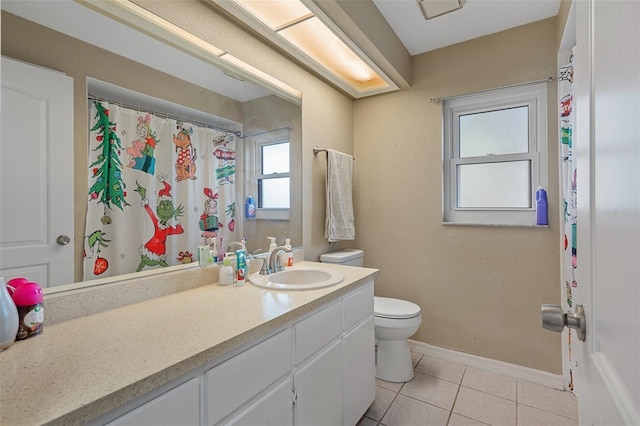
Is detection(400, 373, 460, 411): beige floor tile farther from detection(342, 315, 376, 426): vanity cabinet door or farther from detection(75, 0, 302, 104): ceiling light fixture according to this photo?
detection(75, 0, 302, 104): ceiling light fixture

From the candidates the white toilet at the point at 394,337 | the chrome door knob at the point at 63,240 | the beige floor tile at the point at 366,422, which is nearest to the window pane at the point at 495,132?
the white toilet at the point at 394,337

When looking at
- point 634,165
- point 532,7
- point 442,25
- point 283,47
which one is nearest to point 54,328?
point 634,165

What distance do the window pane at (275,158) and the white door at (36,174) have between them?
1011 millimetres

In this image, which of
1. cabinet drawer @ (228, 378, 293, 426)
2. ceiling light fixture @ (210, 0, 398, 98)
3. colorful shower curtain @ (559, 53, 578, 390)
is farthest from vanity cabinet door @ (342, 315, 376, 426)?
ceiling light fixture @ (210, 0, 398, 98)

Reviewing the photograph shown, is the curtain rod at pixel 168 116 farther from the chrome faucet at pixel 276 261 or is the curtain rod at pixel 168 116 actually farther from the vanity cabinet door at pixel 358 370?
the vanity cabinet door at pixel 358 370

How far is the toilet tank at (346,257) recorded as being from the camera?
87.0 inches

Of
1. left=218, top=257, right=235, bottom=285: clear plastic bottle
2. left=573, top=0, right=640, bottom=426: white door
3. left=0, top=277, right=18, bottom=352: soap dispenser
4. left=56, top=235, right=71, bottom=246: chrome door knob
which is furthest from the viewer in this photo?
left=218, top=257, right=235, bottom=285: clear plastic bottle

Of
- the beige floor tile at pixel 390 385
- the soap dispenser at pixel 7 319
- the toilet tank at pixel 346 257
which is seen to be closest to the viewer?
the soap dispenser at pixel 7 319

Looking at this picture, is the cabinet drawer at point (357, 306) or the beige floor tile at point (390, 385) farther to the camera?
the beige floor tile at point (390, 385)

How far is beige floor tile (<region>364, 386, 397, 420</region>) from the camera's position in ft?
5.58

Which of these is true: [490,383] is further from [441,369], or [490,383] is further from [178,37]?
[178,37]

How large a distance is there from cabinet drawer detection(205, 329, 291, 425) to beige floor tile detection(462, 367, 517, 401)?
156cm

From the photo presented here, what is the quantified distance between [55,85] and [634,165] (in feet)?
4.79

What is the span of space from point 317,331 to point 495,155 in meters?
1.88
